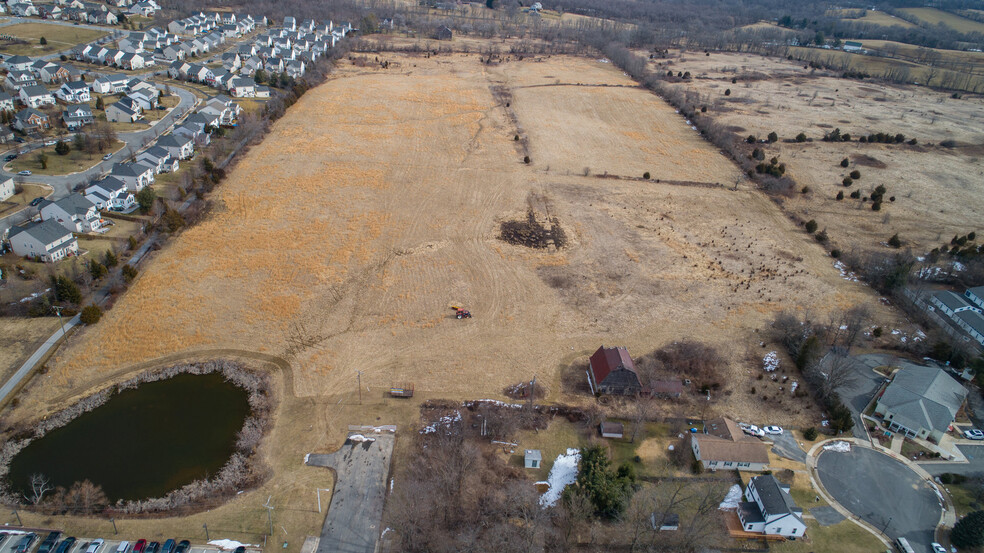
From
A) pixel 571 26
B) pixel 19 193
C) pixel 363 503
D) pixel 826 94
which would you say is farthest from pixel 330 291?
pixel 571 26

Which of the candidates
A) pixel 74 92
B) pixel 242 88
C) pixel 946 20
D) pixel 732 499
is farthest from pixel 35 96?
pixel 946 20

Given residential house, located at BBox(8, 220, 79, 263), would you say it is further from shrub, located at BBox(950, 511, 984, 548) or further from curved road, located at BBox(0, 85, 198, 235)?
shrub, located at BBox(950, 511, 984, 548)

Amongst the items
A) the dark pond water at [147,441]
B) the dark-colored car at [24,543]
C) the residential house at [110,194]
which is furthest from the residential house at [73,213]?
the dark-colored car at [24,543]

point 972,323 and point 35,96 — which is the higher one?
point 35,96

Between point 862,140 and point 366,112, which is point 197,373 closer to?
point 366,112

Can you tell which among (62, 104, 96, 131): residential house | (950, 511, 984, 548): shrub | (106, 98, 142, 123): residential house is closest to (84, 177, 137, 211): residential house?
(62, 104, 96, 131): residential house

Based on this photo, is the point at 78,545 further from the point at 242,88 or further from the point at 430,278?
the point at 242,88
